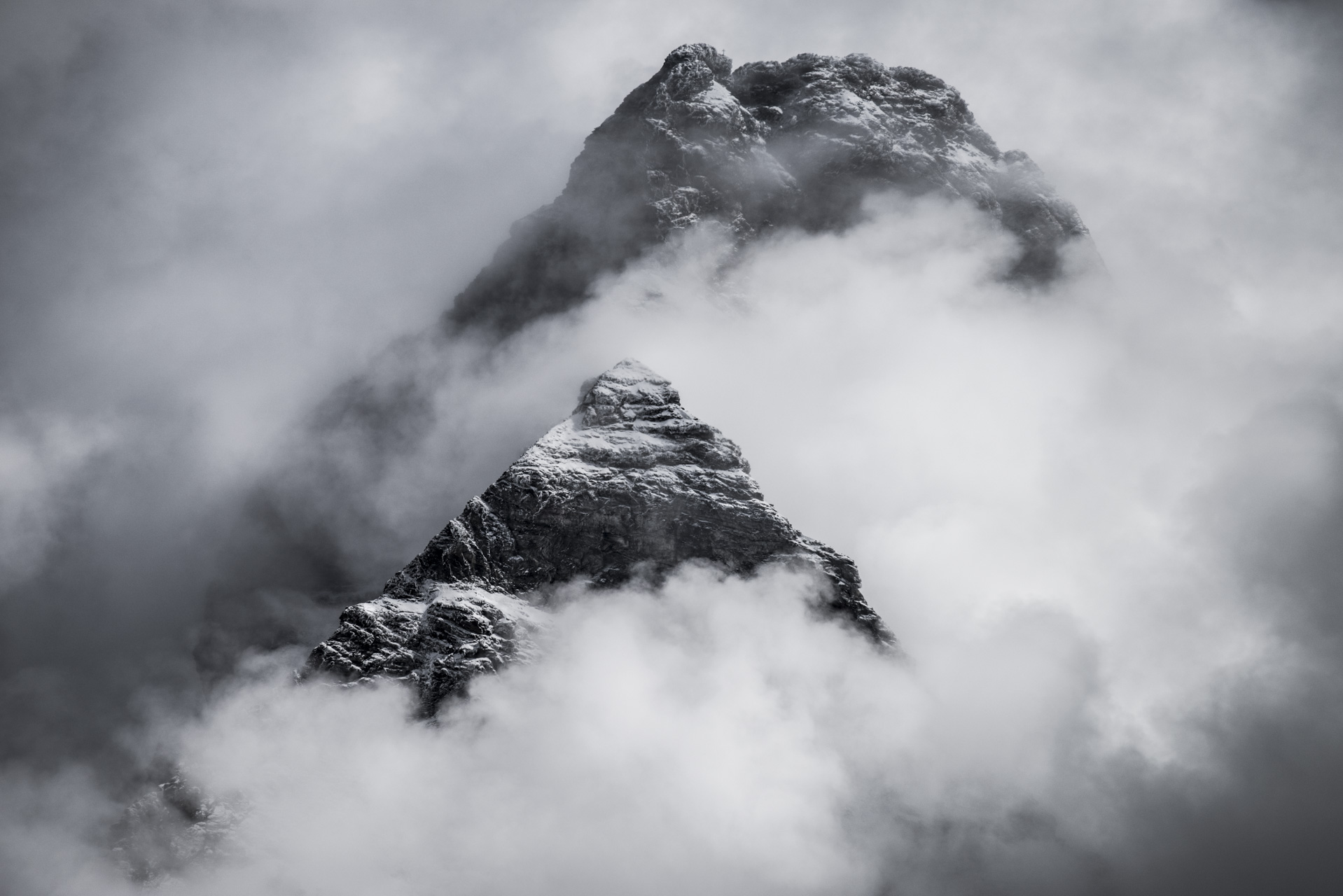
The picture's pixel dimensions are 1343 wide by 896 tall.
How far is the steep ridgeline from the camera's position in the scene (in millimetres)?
156125

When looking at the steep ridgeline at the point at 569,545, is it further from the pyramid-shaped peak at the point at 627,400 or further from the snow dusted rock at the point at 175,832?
the snow dusted rock at the point at 175,832

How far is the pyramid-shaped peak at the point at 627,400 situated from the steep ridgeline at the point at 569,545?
44cm

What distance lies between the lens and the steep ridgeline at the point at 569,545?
512ft

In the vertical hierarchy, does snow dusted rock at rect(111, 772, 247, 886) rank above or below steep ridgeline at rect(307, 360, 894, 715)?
below

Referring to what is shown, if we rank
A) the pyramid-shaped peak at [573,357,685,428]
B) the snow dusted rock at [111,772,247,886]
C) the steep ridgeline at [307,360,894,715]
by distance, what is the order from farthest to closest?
the pyramid-shaped peak at [573,357,685,428]
the steep ridgeline at [307,360,894,715]
the snow dusted rock at [111,772,247,886]

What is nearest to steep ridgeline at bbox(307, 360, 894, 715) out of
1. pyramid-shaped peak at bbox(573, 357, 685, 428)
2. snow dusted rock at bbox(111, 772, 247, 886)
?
pyramid-shaped peak at bbox(573, 357, 685, 428)

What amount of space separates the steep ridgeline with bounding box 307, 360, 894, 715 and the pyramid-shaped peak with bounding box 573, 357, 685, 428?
437 mm

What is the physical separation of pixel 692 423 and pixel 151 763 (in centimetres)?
11039

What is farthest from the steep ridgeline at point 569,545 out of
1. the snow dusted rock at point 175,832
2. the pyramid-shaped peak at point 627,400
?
the snow dusted rock at point 175,832

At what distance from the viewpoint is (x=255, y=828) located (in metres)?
148

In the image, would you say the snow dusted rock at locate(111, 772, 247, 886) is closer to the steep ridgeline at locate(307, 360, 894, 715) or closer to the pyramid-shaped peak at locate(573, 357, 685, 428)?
the steep ridgeline at locate(307, 360, 894, 715)

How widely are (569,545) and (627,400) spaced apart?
29.1 m

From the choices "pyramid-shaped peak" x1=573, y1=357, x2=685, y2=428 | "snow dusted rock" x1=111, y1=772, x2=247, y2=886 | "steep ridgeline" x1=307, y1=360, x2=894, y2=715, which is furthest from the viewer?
"pyramid-shaped peak" x1=573, y1=357, x2=685, y2=428

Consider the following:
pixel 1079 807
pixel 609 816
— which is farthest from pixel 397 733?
pixel 1079 807
